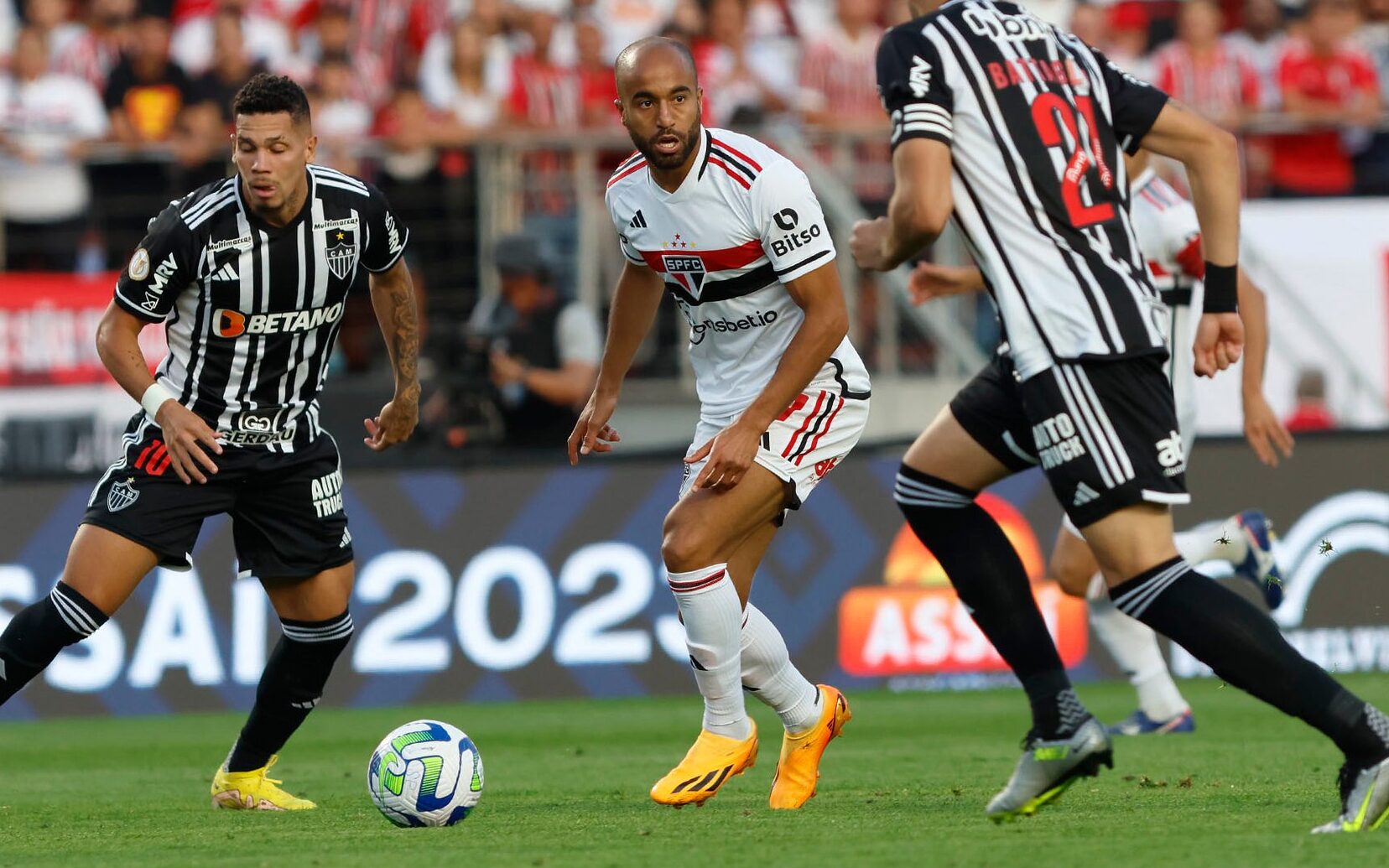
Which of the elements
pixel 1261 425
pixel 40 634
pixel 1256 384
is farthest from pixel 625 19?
pixel 40 634

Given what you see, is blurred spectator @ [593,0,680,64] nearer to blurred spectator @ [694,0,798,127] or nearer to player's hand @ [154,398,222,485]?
blurred spectator @ [694,0,798,127]

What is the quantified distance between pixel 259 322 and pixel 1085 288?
2729mm

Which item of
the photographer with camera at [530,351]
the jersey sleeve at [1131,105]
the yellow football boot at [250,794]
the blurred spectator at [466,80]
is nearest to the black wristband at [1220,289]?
the jersey sleeve at [1131,105]

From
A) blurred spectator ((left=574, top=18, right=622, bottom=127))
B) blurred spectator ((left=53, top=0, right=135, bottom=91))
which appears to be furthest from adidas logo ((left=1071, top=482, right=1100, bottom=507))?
blurred spectator ((left=53, top=0, right=135, bottom=91))

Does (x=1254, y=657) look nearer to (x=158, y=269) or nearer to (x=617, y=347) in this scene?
(x=617, y=347)

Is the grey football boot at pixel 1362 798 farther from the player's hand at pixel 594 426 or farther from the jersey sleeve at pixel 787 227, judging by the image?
the player's hand at pixel 594 426

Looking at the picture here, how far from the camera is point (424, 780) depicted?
582cm

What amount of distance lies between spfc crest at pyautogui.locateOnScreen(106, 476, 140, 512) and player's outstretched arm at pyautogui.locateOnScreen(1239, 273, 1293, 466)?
3796 millimetres

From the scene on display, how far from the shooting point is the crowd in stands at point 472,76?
44.4 feet

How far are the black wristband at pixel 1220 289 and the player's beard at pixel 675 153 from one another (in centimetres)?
154

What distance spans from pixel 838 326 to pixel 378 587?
5.51 metres

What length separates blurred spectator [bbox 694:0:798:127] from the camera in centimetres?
1422

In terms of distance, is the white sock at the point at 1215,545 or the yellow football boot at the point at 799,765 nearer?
the yellow football boot at the point at 799,765

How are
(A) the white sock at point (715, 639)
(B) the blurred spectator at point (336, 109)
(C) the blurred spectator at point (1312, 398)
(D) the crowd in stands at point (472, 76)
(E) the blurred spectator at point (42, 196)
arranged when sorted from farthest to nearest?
(B) the blurred spectator at point (336, 109) → (D) the crowd in stands at point (472, 76) → (E) the blurred spectator at point (42, 196) → (C) the blurred spectator at point (1312, 398) → (A) the white sock at point (715, 639)
